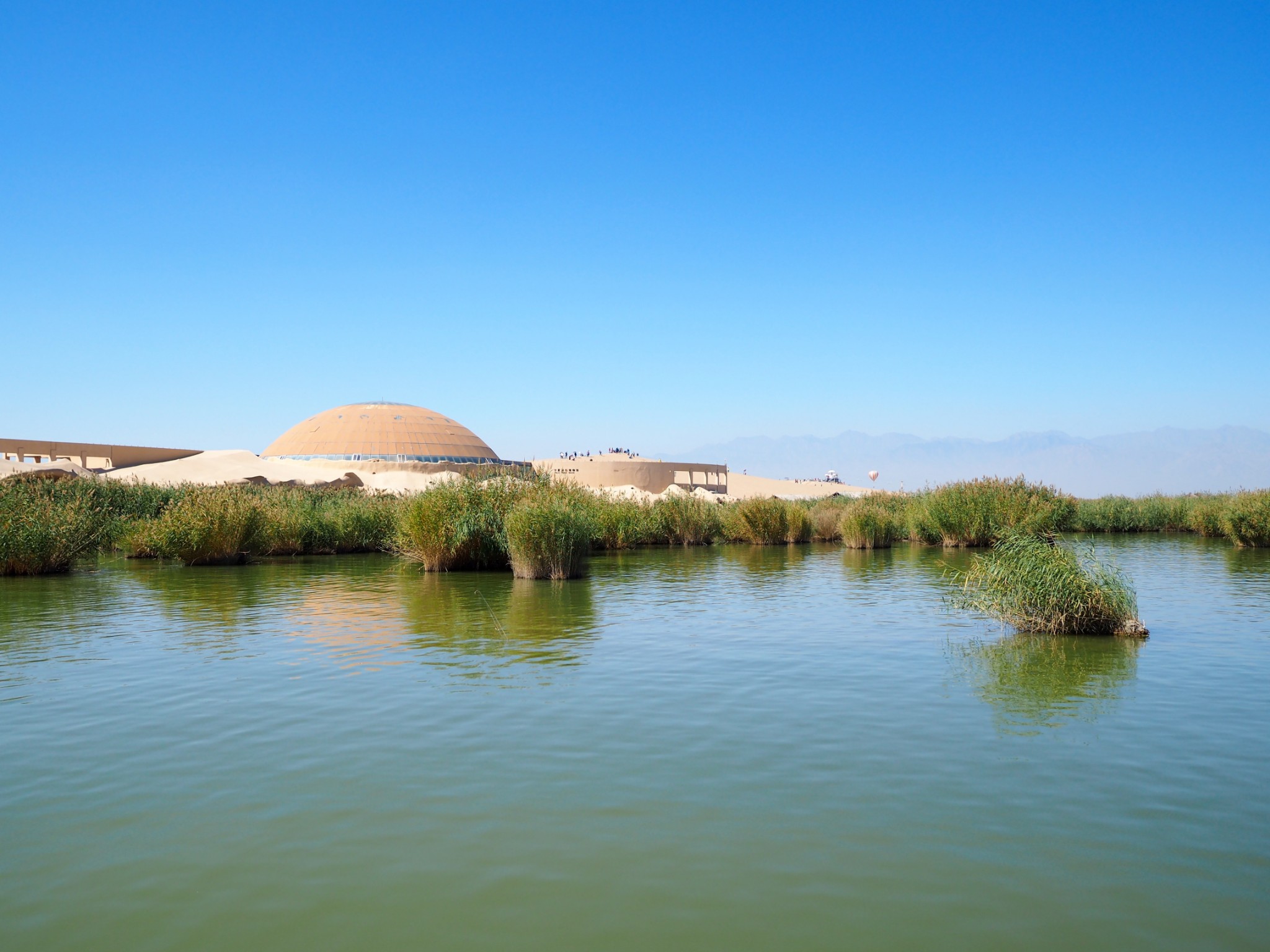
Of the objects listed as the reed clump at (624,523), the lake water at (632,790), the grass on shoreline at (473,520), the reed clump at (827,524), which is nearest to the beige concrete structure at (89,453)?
the grass on shoreline at (473,520)

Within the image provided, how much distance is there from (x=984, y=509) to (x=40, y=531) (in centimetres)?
2510

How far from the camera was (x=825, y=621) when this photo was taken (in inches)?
566

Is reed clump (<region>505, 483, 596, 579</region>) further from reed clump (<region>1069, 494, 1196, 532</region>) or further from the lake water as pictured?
reed clump (<region>1069, 494, 1196, 532</region>)

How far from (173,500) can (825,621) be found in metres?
21.4

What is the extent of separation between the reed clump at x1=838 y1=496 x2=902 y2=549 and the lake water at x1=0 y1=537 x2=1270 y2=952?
731 inches

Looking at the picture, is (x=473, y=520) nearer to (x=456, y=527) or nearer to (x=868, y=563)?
(x=456, y=527)

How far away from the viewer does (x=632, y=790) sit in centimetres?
646

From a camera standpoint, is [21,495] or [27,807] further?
[21,495]

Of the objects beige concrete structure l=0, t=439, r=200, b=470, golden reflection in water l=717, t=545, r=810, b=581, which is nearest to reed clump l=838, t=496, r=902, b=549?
golden reflection in water l=717, t=545, r=810, b=581

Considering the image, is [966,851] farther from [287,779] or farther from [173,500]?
[173,500]

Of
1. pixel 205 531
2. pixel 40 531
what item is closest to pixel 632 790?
pixel 40 531

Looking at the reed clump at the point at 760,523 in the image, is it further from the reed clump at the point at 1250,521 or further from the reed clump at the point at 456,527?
the reed clump at the point at 1250,521

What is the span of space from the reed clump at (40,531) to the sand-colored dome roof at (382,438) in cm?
6096

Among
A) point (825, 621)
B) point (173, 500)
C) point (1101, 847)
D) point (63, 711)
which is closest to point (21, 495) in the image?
point (173, 500)
